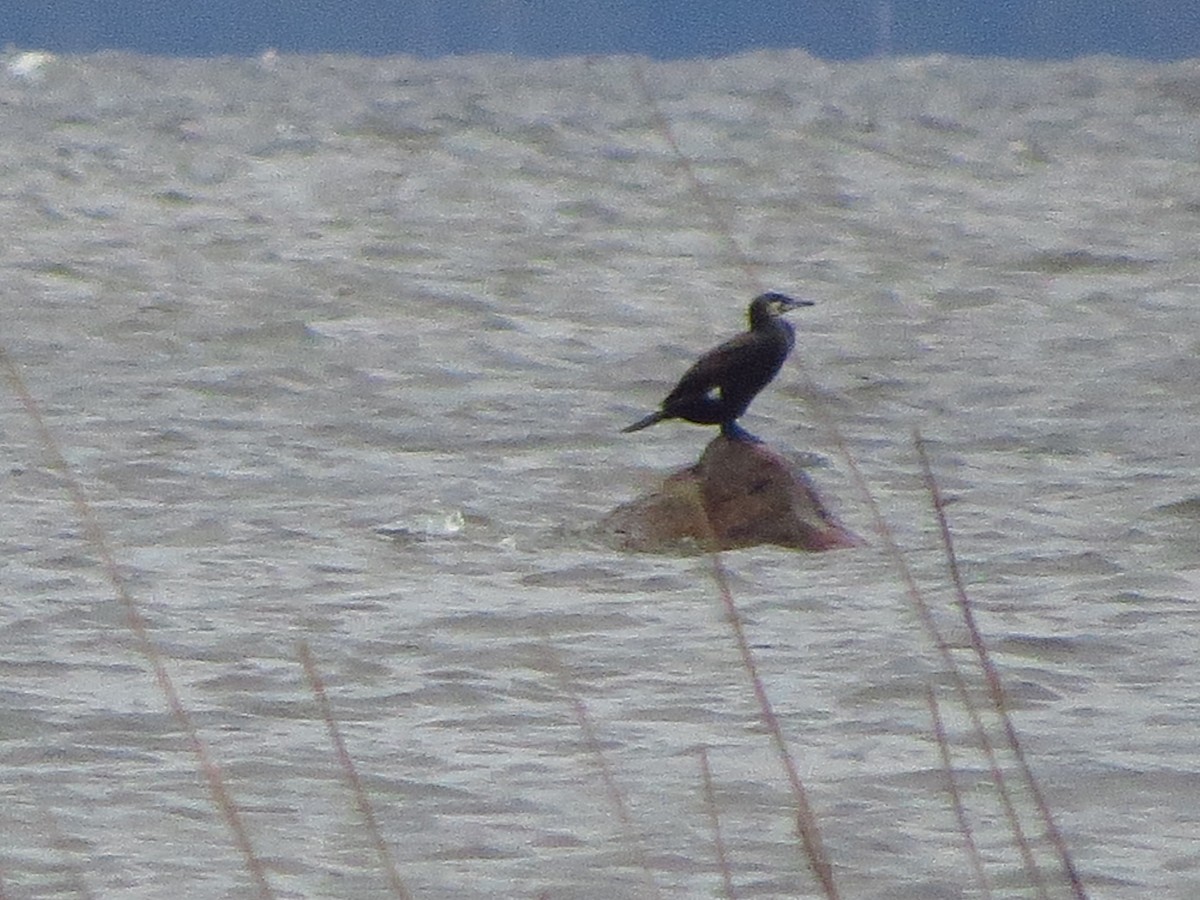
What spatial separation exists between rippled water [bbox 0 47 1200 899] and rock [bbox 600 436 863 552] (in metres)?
0.09

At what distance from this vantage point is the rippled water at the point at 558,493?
470 cm

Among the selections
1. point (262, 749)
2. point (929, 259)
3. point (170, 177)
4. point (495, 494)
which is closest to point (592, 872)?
point (262, 749)

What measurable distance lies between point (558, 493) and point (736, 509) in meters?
1.59

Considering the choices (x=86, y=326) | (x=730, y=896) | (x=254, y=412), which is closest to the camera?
(x=730, y=896)

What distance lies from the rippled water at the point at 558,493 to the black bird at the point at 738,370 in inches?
10.1

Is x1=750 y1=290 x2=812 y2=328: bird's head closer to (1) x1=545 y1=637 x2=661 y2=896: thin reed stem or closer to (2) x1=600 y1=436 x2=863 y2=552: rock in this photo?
(2) x1=600 y1=436 x2=863 y2=552: rock

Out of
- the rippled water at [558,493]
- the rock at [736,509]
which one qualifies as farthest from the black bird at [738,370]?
the rippled water at [558,493]

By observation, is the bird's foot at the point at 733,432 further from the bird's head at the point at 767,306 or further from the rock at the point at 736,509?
the bird's head at the point at 767,306

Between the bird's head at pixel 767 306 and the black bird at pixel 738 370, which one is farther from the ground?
the bird's head at pixel 767 306

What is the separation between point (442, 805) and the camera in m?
4.81

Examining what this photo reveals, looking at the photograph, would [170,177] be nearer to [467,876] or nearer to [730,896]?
[467,876]

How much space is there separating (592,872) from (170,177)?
558 inches

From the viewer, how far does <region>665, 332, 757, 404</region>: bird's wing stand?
698 centimetres

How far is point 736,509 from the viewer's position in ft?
23.9
